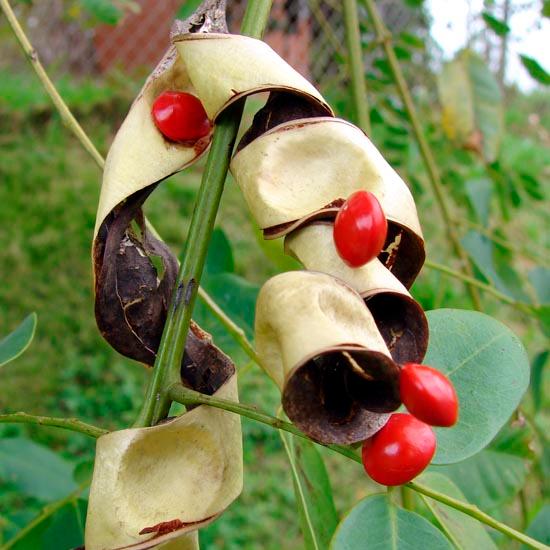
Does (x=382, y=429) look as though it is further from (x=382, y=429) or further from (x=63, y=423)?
(x=63, y=423)

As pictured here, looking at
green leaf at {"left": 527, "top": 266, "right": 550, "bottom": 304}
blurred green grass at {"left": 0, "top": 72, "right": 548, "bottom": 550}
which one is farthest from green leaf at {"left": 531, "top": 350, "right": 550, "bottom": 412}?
blurred green grass at {"left": 0, "top": 72, "right": 548, "bottom": 550}

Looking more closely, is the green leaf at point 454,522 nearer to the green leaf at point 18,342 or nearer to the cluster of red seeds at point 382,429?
the cluster of red seeds at point 382,429

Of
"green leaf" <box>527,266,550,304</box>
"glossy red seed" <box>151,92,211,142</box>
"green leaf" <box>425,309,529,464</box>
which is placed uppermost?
"glossy red seed" <box>151,92,211,142</box>

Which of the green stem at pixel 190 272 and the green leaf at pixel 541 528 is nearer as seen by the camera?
the green stem at pixel 190 272

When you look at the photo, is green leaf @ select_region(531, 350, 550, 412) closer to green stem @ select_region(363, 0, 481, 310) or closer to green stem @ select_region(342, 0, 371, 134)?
green stem @ select_region(363, 0, 481, 310)

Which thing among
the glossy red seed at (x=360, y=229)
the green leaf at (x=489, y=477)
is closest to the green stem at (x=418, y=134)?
the green leaf at (x=489, y=477)

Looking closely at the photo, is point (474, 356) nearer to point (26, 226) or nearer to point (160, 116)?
point (160, 116)

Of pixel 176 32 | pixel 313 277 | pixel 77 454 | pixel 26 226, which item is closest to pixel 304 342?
pixel 313 277
